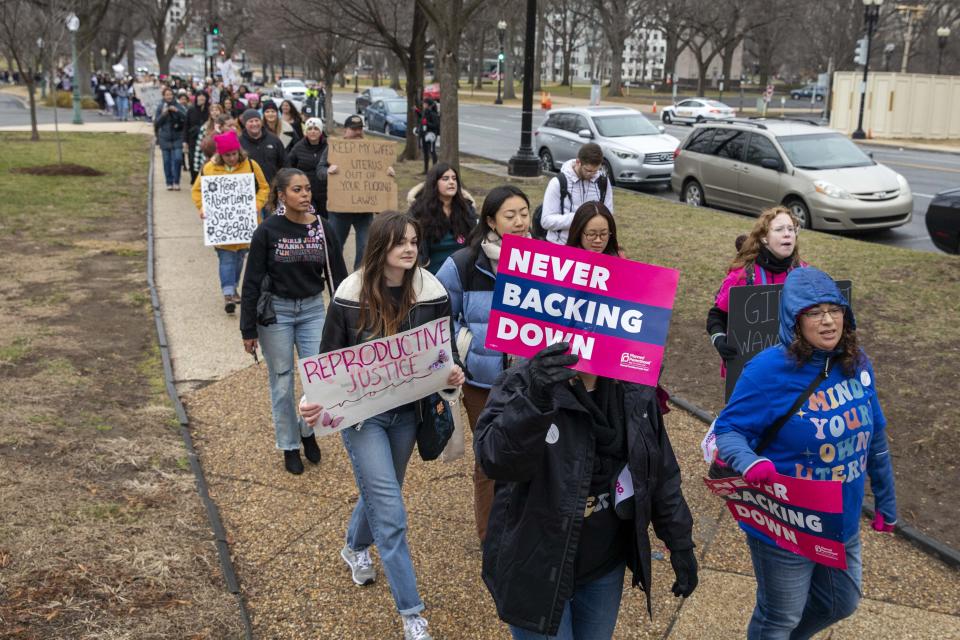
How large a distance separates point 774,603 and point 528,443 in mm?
1329

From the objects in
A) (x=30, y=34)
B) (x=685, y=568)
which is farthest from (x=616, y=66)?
(x=685, y=568)

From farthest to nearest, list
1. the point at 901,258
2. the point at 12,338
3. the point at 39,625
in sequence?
the point at 901,258
the point at 12,338
the point at 39,625

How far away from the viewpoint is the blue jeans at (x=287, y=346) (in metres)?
5.55

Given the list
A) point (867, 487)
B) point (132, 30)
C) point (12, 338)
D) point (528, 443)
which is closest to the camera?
point (528, 443)

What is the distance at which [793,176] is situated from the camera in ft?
46.9

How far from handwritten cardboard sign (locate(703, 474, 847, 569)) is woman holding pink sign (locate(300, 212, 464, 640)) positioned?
4.70 feet

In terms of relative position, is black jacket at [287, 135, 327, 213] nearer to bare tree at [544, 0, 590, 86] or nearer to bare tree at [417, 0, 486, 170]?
bare tree at [417, 0, 486, 170]

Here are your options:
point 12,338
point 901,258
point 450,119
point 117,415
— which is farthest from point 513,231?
point 450,119

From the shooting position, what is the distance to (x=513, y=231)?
464 centimetres

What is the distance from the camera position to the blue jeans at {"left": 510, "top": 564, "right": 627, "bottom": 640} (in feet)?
10.1

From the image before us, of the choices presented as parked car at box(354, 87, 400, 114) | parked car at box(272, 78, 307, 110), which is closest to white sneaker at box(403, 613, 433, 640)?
parked car at box(354, 87, 400, 114)

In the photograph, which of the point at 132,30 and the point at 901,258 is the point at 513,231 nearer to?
the point at 901,258

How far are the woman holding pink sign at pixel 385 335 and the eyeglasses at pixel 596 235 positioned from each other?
2.34 feet

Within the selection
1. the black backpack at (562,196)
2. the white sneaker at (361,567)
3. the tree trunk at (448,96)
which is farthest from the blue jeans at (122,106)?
the white sneaker at (361,567)
